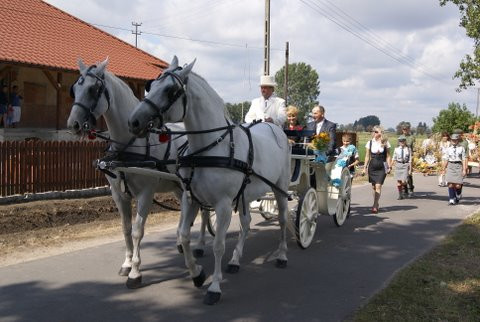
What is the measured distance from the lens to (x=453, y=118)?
31.3 metres

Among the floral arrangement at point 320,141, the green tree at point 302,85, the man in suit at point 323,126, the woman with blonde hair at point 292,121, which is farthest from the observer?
the green tree at point 302,85

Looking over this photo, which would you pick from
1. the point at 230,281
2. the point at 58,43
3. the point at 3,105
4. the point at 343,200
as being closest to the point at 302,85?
the point at 58,43

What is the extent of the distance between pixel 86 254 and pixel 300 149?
3.58m

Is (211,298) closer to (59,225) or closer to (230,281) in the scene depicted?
(230,281)

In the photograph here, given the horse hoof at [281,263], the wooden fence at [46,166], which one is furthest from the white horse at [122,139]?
the wooden fence at [46,166]

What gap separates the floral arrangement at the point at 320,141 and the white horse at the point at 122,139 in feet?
9.15

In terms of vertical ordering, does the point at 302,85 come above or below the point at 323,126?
above

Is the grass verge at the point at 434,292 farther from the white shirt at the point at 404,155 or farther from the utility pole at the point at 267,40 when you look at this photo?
the utility pole at the point at 267,40

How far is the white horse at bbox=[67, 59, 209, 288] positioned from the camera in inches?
191

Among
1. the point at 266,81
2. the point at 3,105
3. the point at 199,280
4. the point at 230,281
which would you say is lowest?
the point at 230,281

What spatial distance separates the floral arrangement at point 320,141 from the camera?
300 inches

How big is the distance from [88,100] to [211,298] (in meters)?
2.40

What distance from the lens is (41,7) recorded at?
21.2 meters

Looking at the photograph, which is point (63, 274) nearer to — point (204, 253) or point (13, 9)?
point (204, 253)
